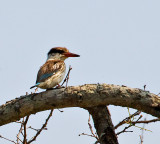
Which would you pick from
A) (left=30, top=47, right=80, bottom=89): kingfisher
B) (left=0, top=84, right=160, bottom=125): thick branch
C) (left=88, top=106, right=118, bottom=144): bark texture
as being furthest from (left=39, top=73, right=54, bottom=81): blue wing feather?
(left=88, top=106, right=118, bottom=144): bark texture

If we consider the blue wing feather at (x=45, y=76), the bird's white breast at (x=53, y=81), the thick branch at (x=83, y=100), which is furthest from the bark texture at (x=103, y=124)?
the blue wing feather at (x=45, y=76)

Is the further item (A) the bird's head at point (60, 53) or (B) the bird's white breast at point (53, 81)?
(A) the bird's head at point (60, 53)

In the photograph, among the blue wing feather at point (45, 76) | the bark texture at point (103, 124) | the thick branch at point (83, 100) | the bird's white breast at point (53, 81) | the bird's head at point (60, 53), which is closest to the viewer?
the thick branch at point (83, 100)

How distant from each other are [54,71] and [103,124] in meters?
1.42

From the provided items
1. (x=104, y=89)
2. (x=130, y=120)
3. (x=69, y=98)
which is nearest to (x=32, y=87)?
(x=69, y=98)

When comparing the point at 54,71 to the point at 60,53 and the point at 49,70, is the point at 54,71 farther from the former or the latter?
the point at 60,53

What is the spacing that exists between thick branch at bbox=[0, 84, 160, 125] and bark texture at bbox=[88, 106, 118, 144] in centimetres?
16

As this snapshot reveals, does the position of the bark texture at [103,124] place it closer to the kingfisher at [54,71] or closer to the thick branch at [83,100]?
the thick branch at [83,100]

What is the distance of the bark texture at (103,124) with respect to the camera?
3102 mm

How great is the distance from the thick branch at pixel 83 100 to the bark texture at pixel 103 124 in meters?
0.16

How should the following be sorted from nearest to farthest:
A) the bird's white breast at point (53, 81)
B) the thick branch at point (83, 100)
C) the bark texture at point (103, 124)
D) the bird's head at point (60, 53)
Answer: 1. the thick branch at point (83, 100)
2. the bark texture at point (103, 124)
3. the bird's white breast at point (53, 81)
4. the bird's head at point (60, 53)

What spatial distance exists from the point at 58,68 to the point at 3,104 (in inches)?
54.0

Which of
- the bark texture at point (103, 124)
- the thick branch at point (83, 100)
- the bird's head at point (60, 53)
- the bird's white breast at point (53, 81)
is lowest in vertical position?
the bark texture at point (103, 124)

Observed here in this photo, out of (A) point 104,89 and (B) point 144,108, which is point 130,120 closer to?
(B) point 144,108
